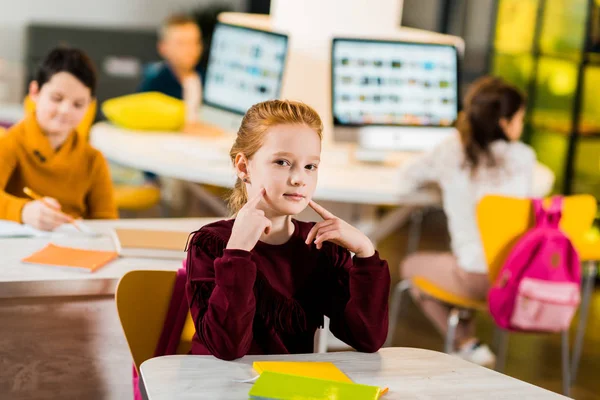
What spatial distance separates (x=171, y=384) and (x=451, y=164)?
2.03 m

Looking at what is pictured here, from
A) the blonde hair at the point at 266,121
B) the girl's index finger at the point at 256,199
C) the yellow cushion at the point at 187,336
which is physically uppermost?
the blonde hair at the point at 266,121

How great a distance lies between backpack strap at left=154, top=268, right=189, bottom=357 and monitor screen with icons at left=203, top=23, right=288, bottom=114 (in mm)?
1916

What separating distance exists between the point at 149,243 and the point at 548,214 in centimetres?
135

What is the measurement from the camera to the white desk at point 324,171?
321cm

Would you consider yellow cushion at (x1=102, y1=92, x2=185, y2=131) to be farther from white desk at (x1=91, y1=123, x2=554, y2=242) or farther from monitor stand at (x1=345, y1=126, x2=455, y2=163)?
monitor stand at (x1=345, y1=126, x2=455, y2=163)

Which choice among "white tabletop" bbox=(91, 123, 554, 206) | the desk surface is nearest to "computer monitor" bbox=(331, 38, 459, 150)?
"white tabletop" bbox=(91, 123, 554, 206)

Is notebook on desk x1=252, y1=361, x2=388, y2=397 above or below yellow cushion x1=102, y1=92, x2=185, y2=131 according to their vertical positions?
below

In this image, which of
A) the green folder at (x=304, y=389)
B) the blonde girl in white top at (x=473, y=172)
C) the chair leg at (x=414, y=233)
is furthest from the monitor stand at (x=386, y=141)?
the green folder at (x=304, y=389)

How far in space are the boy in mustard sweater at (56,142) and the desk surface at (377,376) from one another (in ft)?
4.03

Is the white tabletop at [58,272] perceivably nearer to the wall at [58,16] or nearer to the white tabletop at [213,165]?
the white tabletop at [213,165]

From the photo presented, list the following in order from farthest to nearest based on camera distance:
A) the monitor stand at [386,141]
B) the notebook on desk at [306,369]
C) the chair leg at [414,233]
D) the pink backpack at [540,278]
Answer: the chair leg at [414,233] → the monitor stand at [386,141] → the pink backpack at [540,278] → the notebook on desk at [306,369]

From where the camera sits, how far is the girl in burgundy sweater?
62.2 inches

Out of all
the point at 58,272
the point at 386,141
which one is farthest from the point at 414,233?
the point at 58,272

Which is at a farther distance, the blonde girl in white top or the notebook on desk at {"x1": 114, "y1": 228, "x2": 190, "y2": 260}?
the blonde girl in white top
